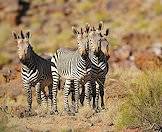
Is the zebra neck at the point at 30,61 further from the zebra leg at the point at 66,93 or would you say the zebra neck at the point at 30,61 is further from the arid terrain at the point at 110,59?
the arid terrain at the point at 110,59

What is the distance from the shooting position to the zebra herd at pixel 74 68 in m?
17.6

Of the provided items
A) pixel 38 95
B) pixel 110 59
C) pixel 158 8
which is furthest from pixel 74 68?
pixel 158 8

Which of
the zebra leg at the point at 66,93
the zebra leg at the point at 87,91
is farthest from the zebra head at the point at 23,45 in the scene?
the zebra leg at the point at 87,91

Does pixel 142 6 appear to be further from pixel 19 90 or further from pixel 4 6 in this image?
pixel 19 90

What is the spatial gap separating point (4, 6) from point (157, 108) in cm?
3525

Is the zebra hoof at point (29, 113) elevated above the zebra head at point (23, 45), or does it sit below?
below

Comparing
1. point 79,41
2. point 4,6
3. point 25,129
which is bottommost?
point 25,129

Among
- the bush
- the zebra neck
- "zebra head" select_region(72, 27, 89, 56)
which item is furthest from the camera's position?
the zebra neck

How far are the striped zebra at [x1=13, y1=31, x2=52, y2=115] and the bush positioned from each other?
358 centimetres

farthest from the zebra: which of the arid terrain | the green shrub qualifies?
the green shrub

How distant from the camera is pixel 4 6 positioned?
4856cm

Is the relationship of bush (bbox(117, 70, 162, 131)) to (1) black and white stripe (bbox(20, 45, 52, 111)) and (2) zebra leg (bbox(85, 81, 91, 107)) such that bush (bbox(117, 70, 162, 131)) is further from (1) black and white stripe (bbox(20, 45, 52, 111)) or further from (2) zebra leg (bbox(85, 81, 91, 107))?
(1) black and white stripe (bbox(20, 45, 52, 111))

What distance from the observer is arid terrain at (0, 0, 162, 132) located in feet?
49.1

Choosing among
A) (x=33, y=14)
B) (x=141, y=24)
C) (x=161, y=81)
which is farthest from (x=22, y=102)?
(x=33, y=14)
